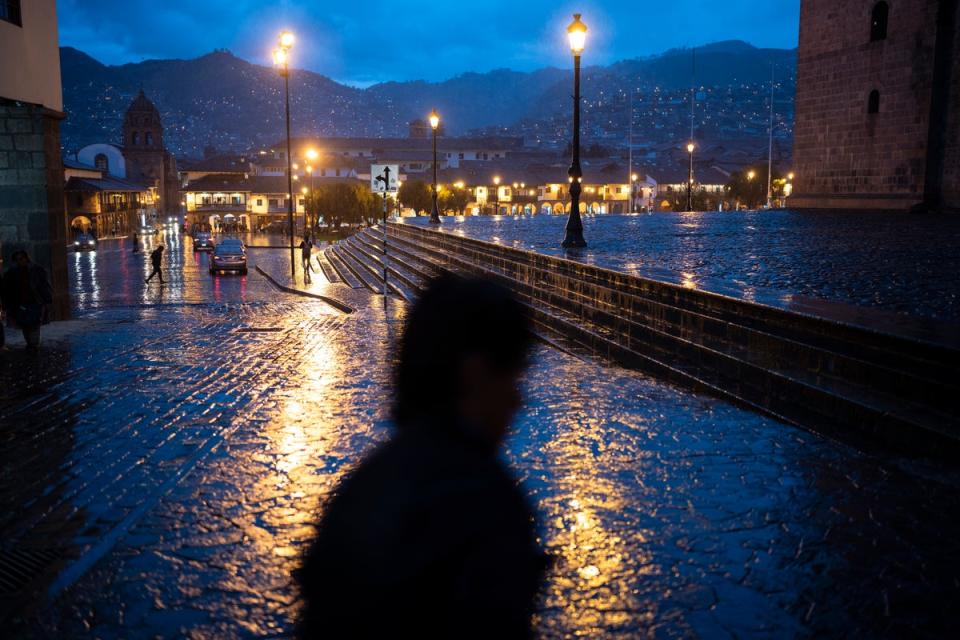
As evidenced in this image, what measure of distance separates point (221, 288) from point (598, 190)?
66530 mm

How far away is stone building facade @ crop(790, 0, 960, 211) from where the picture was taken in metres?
24.7

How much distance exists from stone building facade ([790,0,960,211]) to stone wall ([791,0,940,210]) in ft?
0.12

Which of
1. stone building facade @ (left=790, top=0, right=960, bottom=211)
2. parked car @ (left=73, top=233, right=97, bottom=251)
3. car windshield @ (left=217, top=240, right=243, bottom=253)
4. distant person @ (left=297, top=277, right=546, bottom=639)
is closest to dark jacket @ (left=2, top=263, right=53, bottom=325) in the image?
distant person @ (left=297, top=277, right=546, bottom=639)

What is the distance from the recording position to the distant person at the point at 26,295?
1138 cm

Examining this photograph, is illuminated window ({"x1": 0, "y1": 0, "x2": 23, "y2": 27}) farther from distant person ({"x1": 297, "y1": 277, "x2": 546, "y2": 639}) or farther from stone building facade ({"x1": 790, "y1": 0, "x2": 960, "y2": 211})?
stone building facade ({"x1": 790, "y1": 0, "x2": 960, "y2": 211})

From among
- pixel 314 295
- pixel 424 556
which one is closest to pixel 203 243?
pixel 314 295

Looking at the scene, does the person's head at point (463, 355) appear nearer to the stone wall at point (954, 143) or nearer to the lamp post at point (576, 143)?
the lamp post at point (576, 143)

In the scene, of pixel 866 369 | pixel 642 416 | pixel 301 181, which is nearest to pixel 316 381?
pixel 642 416

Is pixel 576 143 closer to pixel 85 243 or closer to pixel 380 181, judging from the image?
pixel 380 181

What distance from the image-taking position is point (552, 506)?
5070 mm

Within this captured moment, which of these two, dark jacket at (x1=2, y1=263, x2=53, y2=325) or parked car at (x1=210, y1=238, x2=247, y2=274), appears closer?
dark jacket at (x1=2, y1=263, x2=53, y2=325)

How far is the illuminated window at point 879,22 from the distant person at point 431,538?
1008 inches

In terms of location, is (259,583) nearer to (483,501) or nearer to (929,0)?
(483,501)

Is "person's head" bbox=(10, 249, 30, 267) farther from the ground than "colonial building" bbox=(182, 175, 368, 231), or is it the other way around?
"colonial building" bbox=(182, 175, 368, 231)
